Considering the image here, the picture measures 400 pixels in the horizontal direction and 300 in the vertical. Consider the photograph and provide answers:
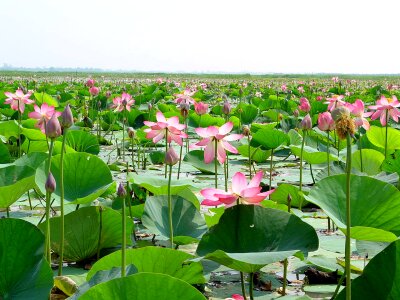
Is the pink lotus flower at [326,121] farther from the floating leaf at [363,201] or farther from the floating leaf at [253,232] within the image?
the floating leaf at [253,232]

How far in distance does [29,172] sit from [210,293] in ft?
2.08

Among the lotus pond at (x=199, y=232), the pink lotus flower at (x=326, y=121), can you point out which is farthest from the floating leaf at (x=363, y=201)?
the pink lotus flower at (x=326, y=121)

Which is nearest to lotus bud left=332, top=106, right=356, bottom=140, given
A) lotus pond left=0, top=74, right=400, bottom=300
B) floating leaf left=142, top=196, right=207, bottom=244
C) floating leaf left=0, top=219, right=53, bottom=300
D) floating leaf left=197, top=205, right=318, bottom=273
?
lotus pond left=0, top=74, right=400, bottom=300

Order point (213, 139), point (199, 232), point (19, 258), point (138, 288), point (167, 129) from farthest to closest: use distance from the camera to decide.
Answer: point (167, 129) < point (213, 139) < point (199, 232) < point (19, 258) < point (138, 288)

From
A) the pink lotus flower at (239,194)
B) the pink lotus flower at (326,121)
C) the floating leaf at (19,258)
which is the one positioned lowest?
the floating leaf at (19,258)

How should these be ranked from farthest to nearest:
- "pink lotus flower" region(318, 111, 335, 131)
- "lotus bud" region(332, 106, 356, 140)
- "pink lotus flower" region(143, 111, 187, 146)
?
"pink lotus flower" region(318, 111, 335, 131), "pink lotus flower" region(143, 111, 187, 146), "lotus bud" region(332, 106, 356, 140)

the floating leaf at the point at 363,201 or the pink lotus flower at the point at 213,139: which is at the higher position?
the pink lotus flower at the point at 213,139

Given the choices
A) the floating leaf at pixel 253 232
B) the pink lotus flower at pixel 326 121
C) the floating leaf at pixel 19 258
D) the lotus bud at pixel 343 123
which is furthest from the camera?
the pink lotus flower at pixel 326 121

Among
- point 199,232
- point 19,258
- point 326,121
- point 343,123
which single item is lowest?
point 199,232

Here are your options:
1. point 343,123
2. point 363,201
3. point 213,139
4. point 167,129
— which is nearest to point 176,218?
point 213,139

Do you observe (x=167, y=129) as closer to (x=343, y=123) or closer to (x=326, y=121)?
(x=326, y=121)

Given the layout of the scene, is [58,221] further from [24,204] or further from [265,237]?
[24,204]

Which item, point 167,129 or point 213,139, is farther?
point 167,129

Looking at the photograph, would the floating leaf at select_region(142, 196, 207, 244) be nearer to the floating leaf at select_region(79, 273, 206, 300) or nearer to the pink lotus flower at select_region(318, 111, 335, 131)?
the floating leaf at select_region(79, 273, 206, 300)
